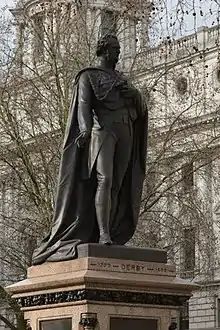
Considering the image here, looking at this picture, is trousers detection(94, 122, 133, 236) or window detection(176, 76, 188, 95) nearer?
trousers detection(94, 122, 133, 236)

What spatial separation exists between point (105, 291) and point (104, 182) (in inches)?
46.5

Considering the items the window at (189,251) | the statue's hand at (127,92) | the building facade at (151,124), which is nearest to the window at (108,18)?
the building facade at (151,124)

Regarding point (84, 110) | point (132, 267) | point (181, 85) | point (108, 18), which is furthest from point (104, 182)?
point (181, 85)

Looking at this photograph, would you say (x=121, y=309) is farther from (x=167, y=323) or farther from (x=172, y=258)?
(x=172, y=258)

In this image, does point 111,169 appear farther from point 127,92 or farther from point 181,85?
point 181,85

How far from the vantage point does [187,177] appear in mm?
26172

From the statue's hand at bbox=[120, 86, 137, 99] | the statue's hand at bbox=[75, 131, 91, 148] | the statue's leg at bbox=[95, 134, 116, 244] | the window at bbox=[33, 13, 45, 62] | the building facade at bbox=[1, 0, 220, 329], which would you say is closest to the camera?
the statue's leg at bbox=[95, 134, 116, 244]

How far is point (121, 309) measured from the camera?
998cm

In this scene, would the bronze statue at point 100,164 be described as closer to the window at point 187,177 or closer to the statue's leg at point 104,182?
the statue's leg at point 104,182

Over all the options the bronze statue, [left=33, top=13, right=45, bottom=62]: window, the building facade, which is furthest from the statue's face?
[left=33, top=13, right=45, bottom=62]: window

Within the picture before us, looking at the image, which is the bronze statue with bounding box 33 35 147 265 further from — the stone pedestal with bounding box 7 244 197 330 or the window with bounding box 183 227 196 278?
the window with bounding box 183 227 196 278

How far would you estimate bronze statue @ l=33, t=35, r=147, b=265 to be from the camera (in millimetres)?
10484

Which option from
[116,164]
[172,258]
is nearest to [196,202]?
[172,258]

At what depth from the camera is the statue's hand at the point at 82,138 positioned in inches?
414
